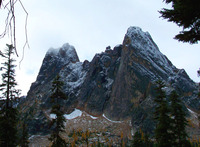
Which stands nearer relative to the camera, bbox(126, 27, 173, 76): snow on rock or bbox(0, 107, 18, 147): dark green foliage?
bbox(0, 107, 18, 147): dark green foliage

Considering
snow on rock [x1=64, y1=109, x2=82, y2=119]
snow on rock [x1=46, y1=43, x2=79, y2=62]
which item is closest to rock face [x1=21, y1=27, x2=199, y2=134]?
snow on rock [x1=64, y1=109, x2=82, y2=119]

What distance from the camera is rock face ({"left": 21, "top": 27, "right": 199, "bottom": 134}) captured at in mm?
87556

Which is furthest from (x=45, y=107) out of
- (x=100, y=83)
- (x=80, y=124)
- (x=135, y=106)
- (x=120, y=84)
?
(x=135, y=106)

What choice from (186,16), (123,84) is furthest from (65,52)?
(186,16)

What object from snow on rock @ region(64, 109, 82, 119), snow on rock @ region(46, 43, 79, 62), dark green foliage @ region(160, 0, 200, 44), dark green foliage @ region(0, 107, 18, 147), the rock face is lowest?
dark green foliage @ region(0, 107, 18, 147)

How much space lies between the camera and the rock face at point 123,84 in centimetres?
8756

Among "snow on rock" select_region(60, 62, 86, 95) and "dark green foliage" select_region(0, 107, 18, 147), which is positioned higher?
"snow on rock" select_region(60, 62, 86, 95)

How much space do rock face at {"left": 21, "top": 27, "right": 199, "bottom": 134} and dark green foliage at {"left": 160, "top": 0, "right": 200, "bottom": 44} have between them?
72609 mm

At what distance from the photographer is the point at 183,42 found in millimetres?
6066

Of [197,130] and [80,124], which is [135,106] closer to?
[197,130]

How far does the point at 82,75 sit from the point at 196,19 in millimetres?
124686

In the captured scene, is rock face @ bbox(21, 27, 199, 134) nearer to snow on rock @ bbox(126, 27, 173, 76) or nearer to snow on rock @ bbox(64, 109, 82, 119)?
snow on rock @ bbox(126, 27, 173, 76)

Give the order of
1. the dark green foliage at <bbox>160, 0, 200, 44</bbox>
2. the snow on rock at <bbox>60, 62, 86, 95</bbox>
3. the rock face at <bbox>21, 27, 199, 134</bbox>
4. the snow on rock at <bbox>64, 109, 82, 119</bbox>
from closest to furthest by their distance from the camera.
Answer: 1. the dark green foliage at <bbox>160, 0, 200, 44</bbox>
2. the rock face at <bbox>21, 27, 199, 134</bbox>
3. the snow on rock at <bbox>64, 109, 82, 119</bbox>
4. the snow on rock at <bbox>60, 62, 86, 95</bbox>

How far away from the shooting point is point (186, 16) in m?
5.14
